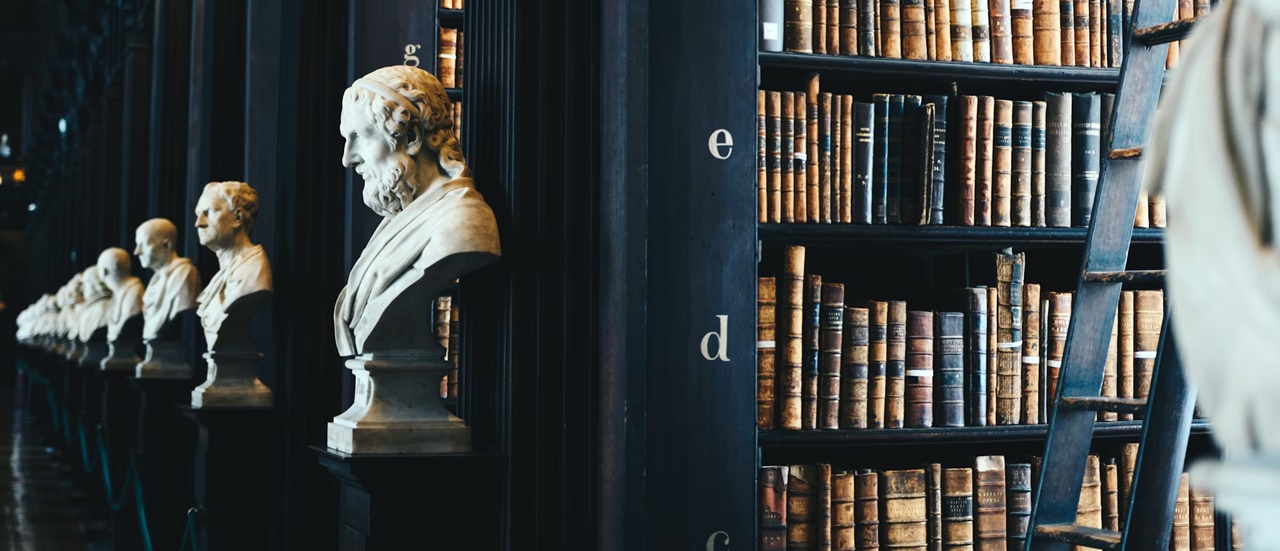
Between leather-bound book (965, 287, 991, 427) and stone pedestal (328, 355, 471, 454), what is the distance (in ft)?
3.31

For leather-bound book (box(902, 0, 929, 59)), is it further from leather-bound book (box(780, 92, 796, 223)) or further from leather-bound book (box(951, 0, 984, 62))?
leather-bound book (box(780, 92, 796, 223))

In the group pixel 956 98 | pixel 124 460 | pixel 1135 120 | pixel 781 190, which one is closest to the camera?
pixel 1135 120

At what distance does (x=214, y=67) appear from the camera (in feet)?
18.5

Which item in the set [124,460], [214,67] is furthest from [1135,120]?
[124,460]

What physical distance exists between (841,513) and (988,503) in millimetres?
337

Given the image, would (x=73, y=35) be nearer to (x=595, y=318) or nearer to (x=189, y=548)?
(x=189, y=548)

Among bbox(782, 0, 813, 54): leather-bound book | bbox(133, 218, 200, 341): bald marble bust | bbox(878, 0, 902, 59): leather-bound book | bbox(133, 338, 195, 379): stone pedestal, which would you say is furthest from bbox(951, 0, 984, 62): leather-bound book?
bbox(133, 338, 195, 379): stone pedestal

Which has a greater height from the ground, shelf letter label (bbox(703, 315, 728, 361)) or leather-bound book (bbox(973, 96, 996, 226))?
leather-bound book (bbox(973, 96, 996, 226))

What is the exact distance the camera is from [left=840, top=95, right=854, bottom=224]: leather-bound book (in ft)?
9.00

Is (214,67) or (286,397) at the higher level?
(214,67)

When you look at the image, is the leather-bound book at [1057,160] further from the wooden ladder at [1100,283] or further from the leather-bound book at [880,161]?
the wooden ladder at [1100,283]

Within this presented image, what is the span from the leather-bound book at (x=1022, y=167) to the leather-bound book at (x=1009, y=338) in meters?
0.09

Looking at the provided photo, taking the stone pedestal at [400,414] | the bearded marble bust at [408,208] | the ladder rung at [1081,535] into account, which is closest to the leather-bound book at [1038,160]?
the ladder rung at [1081,535]

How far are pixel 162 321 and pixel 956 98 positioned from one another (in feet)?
12.7
